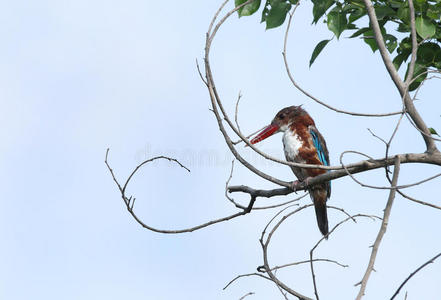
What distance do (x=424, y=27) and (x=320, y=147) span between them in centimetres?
184

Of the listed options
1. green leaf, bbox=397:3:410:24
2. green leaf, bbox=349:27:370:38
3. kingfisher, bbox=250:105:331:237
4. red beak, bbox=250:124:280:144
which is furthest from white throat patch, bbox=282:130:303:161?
green leaf, bbox=397:3:410:24

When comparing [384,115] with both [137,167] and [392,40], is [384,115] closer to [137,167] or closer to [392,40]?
[392,40]

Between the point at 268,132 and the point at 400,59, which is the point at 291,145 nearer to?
the point at 268,132

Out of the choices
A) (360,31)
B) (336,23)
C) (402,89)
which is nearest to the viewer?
(402,89)

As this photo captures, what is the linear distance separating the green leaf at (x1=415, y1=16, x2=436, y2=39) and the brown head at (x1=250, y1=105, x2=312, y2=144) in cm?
208

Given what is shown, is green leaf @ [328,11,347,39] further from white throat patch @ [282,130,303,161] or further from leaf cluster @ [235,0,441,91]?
white throat patch @ [282,130,303,161]

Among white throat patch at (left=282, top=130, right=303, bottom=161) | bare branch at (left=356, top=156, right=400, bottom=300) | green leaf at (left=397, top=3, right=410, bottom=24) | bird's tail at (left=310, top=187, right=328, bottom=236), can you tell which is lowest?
bare branch at (left=356, top=156, right=400, bottom=300)

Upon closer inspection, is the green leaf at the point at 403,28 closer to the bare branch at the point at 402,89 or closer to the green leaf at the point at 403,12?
the green leaf at the point at 403,12

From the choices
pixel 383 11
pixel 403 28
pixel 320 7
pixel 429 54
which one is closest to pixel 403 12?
pixel 383 11

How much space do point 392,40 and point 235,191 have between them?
153cm

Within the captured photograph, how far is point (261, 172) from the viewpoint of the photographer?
3.65m

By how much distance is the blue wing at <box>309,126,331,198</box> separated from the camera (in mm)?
5304

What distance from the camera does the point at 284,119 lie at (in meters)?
5.80

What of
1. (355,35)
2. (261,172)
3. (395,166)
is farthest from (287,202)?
(355,35)
